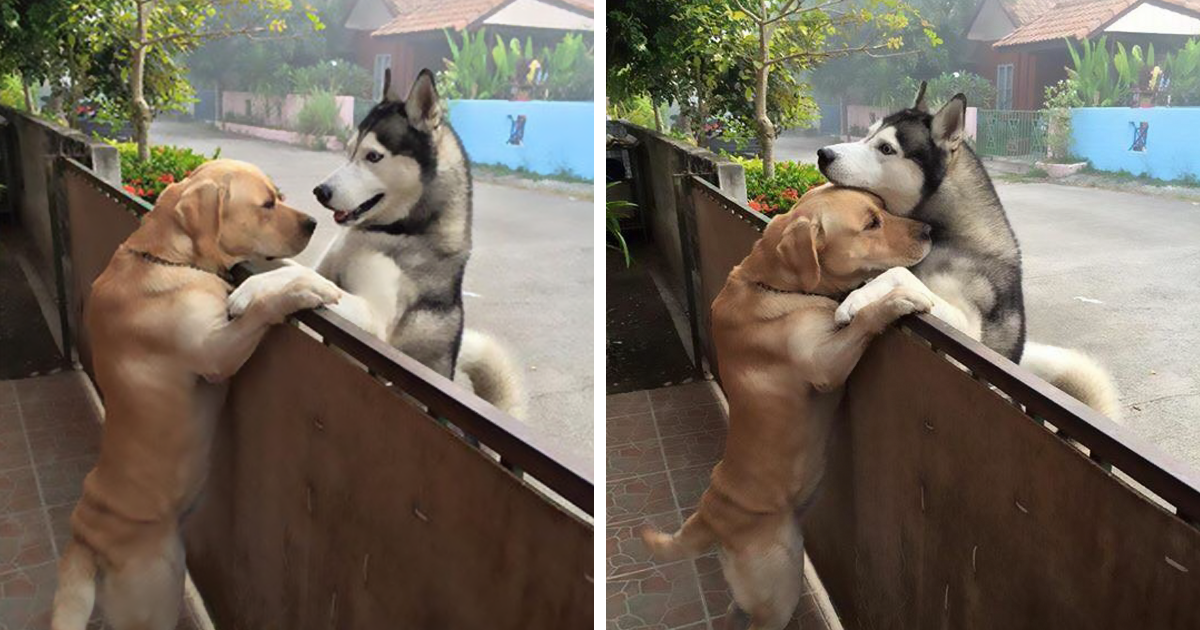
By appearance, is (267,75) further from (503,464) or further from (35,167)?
(503,464)

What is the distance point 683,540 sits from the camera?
272cm

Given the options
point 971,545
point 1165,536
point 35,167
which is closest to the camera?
point 1165,536

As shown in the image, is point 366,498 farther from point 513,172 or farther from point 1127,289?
point 1127,289

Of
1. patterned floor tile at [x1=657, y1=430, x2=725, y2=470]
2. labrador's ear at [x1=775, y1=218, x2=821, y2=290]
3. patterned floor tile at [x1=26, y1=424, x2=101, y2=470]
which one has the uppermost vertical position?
labrador's ear at [x1=775, y1=218, x2=821, y2=290]

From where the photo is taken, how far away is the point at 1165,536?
4.68 feet

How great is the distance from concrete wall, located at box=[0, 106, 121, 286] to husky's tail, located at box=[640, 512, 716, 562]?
1.74 m

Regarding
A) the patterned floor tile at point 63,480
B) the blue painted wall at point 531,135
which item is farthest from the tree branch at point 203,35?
the patterned floor tile at point 63,480

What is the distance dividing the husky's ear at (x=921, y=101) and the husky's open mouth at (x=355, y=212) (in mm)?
1227

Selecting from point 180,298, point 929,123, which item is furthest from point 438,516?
point 929,123

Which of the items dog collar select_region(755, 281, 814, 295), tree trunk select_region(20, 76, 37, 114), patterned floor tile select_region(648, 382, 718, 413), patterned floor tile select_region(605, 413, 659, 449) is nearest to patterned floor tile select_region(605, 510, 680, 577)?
patterned floor tile select_region(605, 413, 659, 449)

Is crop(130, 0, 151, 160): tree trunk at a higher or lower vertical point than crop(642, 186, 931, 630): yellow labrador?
higher

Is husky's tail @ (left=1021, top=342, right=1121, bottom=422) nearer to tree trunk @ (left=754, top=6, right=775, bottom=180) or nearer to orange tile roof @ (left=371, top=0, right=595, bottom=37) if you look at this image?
tree trunk @ (left=754, top=6, right=775, bottom=180)

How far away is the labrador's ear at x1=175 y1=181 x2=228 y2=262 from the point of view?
80.8 inches

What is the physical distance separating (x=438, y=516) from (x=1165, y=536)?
1122 mm
